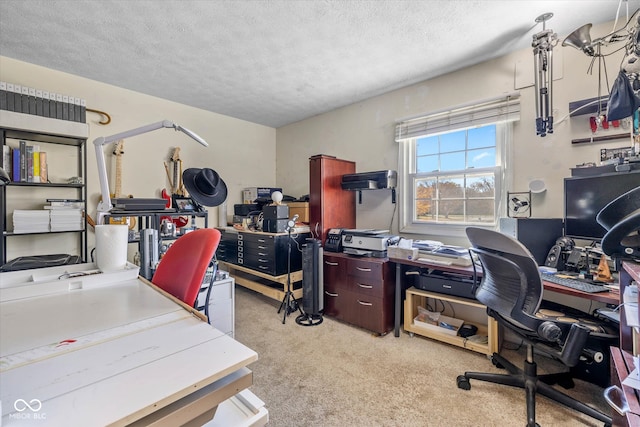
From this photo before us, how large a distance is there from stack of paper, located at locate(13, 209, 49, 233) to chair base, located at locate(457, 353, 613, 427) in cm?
354

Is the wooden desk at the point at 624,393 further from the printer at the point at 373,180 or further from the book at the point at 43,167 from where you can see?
the book at the point at 43,167

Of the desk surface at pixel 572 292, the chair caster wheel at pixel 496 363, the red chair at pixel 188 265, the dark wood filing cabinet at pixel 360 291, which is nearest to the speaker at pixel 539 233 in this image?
the desk surface at pixel 572 292

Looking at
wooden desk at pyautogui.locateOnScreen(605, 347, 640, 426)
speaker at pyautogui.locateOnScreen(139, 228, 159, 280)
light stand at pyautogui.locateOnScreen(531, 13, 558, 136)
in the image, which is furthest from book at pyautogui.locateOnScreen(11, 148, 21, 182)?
light stand at pyautogui.locateOnScreen(531, 13, 558, 136)

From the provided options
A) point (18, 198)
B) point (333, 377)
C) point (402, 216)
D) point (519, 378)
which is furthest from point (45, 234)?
point (519, 378)

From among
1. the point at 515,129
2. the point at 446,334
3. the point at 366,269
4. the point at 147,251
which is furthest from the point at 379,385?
the point at 515,129

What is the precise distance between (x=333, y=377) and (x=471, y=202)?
1966 mm

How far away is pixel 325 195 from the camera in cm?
296

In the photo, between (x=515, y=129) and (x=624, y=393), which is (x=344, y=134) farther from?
(x=624, y=393)

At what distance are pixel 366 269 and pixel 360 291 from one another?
0.73 feet

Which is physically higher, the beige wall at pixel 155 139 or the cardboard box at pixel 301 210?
the beige wall at pixel 155 139

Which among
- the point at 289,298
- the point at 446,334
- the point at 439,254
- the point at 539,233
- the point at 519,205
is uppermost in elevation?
A: the point at 519,205

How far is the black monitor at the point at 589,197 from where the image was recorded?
1.66m

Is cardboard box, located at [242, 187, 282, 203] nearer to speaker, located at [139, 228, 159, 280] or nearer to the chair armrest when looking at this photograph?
speaker, located at [139, 228, 159, 280]

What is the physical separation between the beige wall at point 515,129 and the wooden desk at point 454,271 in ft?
2.51
